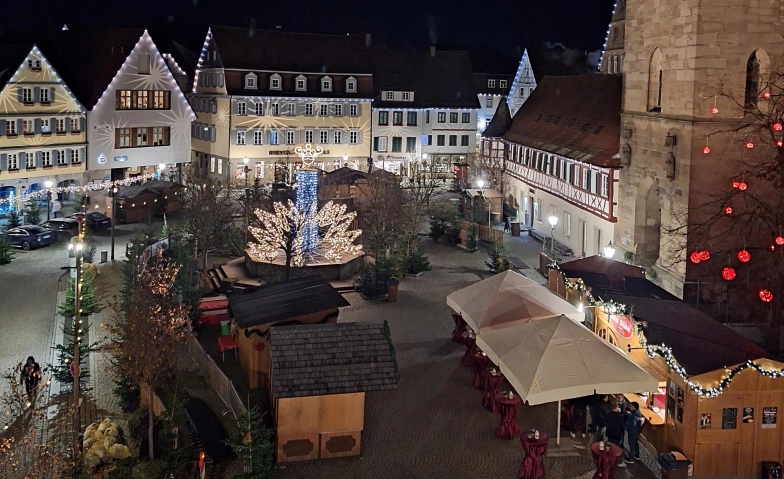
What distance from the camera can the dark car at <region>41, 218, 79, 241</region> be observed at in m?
42.7

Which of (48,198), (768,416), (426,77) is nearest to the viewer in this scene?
(768,416)

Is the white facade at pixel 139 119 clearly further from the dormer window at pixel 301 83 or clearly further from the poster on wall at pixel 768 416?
the poster on wall at pixel 768 416

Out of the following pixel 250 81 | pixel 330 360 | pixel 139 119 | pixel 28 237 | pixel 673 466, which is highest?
pixel 250 81

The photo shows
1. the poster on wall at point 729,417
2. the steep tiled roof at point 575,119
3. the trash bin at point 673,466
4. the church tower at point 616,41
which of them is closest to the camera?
the trash bin at point 673,466

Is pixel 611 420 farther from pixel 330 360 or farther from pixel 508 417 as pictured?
pixel 330 360

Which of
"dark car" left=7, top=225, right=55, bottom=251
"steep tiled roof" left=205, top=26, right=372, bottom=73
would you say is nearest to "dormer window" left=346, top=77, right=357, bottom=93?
"steep tiled roof" left=205, top=26, right=372, bottom=73

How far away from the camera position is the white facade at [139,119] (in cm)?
5262

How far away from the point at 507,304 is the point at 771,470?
7.91m

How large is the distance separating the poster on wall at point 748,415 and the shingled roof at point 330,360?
6470 mm

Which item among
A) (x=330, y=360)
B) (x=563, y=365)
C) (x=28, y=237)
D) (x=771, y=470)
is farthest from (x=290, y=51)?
(x=771, y=470)

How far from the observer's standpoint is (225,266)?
1405 inches

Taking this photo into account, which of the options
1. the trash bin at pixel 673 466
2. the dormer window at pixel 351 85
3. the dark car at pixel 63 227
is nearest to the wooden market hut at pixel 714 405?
the trash bin at pixel 673 466

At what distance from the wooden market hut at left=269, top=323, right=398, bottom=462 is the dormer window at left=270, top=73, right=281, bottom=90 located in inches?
1744

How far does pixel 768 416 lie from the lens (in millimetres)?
17078
